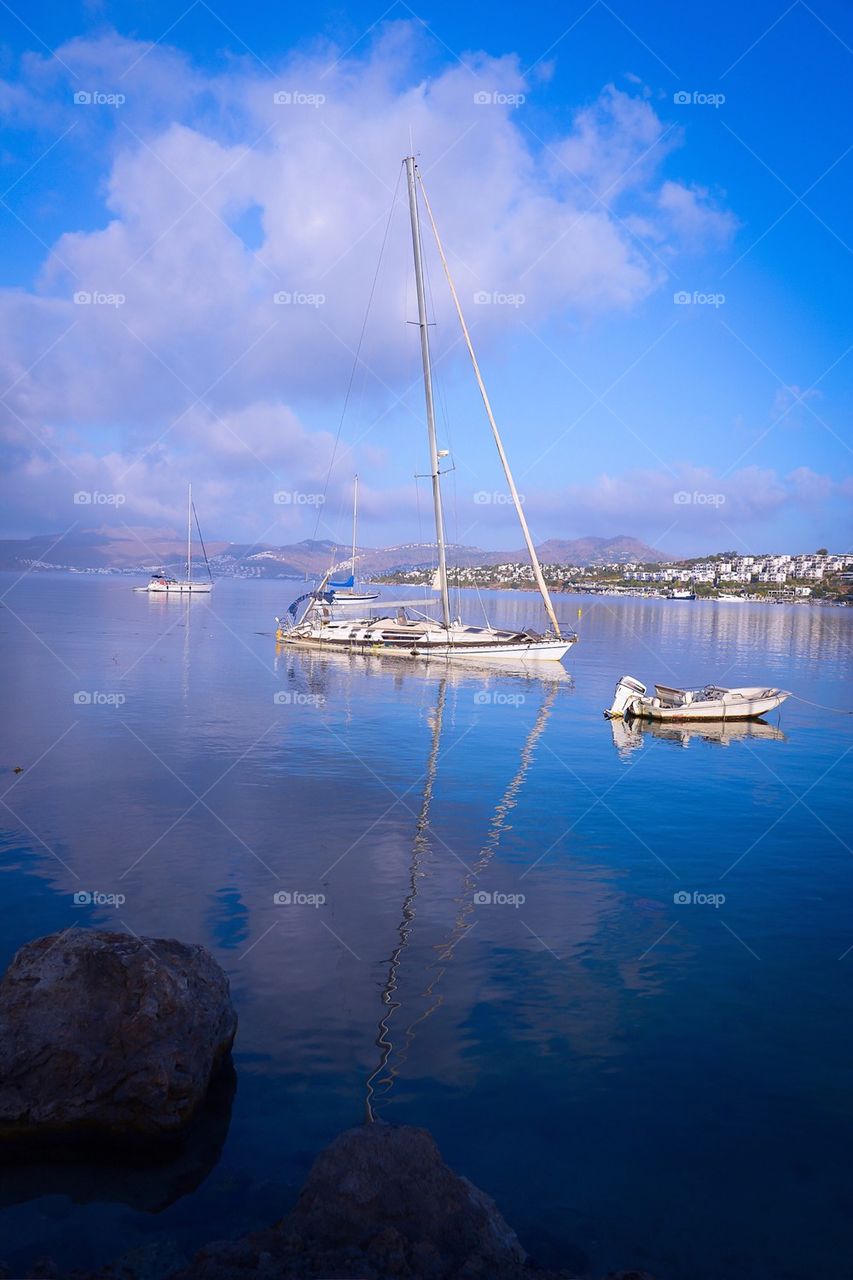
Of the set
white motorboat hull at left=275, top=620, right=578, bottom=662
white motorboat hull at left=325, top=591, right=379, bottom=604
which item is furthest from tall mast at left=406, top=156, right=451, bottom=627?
white motorboat hull at left=325, top=591, right=379, bottom=604

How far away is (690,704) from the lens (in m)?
36.5

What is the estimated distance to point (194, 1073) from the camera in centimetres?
855

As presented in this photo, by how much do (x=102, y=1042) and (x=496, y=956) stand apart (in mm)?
6009

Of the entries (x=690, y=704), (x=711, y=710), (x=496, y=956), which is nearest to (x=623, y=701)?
(x=690, y=704)

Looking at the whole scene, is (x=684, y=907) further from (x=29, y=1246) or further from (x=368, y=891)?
(x=29, y=1246)

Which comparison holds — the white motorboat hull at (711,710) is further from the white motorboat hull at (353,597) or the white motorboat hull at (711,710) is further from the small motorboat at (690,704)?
the white motorboat hull at (353,597)

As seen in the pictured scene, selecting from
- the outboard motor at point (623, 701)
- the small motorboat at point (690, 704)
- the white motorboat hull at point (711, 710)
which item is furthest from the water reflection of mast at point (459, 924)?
the white motorboat hull at point (711, 710)

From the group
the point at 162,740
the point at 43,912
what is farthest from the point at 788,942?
the point at 162,740

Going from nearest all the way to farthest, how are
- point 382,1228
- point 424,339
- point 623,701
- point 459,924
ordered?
point 382,1228
point 459,924
point 623,701
point 424,339

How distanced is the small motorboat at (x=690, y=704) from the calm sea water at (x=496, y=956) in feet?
A: 14.9

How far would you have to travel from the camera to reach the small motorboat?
36.0m

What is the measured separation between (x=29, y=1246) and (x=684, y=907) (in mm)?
11017

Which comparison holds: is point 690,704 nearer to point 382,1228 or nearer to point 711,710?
point 711,710

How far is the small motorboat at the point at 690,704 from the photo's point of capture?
36.0 meters
